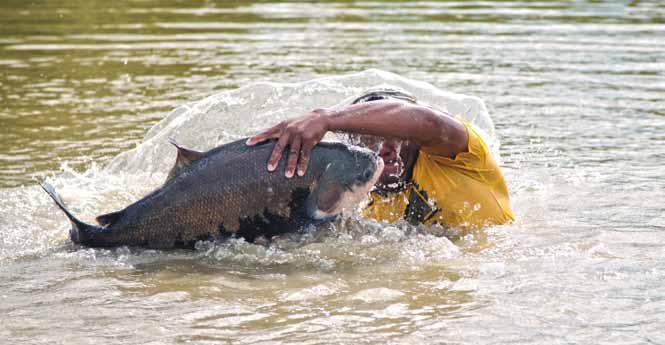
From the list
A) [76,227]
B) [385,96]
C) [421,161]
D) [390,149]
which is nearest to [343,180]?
[390,149]

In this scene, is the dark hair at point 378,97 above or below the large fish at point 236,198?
above

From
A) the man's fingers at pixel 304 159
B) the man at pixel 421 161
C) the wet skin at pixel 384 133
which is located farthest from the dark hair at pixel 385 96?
the man's fingers at pixel 304 159

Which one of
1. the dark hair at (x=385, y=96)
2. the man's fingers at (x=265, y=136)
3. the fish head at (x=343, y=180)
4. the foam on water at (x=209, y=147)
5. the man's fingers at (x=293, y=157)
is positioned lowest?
the foam on water at (x=209, y=147)

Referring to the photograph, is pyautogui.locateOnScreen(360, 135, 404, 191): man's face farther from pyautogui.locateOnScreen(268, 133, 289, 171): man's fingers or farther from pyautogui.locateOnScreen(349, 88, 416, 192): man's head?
pyautogui.locateOnScreen(268, 133, 289, 171): man's fingers

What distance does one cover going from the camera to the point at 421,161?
6.59 metres

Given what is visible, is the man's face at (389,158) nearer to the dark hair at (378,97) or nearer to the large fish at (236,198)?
the dark hair at (378,97)

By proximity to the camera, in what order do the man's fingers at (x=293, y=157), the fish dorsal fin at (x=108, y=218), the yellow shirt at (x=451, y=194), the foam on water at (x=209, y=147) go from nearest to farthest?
the man's fingers at (x=293, y=157)
the fish dorsal fin at (x=108, y=218)
the foam on water at (x=209, y=147)
the yellow shirt at (x=451, y=194)

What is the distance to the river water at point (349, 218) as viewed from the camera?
5016 mm

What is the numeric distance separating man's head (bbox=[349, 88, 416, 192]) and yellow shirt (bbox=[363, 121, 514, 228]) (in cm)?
8

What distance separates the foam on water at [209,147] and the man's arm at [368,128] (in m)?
0.63

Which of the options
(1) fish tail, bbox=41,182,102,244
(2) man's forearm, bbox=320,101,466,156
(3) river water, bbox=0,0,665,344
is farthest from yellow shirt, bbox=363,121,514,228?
(1) fish tail, bbox=41,182,102,244

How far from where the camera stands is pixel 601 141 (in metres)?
9.20

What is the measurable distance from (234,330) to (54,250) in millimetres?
1915

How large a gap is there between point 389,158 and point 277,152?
968 mm
